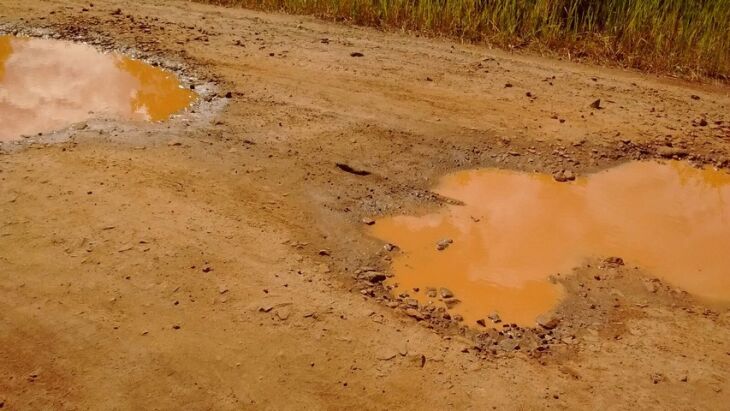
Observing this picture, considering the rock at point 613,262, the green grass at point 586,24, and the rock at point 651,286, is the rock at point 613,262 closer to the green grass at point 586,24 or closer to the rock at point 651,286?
the rock at point 651,286

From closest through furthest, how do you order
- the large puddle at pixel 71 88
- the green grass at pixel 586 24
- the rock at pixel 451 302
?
1. the rock at pixel 451 302
2. the large puddle at pixel 71 88
3. the green grass at pixel 586 24

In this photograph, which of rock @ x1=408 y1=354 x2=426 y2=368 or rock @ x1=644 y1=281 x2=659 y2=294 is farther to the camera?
rock @ x1=644 y1=281 x2=659 y2=294

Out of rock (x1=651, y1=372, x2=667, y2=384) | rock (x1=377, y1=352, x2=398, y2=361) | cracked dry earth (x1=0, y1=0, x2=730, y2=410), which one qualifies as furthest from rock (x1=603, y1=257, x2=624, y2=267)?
rock (x1=377, y1=352, x2=398, y2=361)

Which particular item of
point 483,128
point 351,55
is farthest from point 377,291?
point 351,55

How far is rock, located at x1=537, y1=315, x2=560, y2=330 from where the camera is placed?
3119mm

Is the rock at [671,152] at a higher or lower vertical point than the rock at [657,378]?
higher

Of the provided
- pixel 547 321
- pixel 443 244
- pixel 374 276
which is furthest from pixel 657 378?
pixel 374 276

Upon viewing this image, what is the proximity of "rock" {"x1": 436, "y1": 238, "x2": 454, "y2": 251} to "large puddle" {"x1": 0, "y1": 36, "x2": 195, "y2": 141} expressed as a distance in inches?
93.0

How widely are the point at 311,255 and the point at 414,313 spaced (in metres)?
0.67

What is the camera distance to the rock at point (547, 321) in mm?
3119

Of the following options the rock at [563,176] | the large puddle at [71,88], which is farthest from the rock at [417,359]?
the large puddle at [71,88]

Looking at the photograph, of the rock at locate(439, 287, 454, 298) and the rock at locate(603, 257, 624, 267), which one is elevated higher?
the rock at locate(603, 257, 624, 267)

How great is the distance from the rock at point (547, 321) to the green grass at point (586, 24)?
12.4 ft

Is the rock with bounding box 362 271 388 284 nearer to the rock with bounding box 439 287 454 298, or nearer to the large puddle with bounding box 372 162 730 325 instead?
the large puddle with bounding box 372 162 730 325
